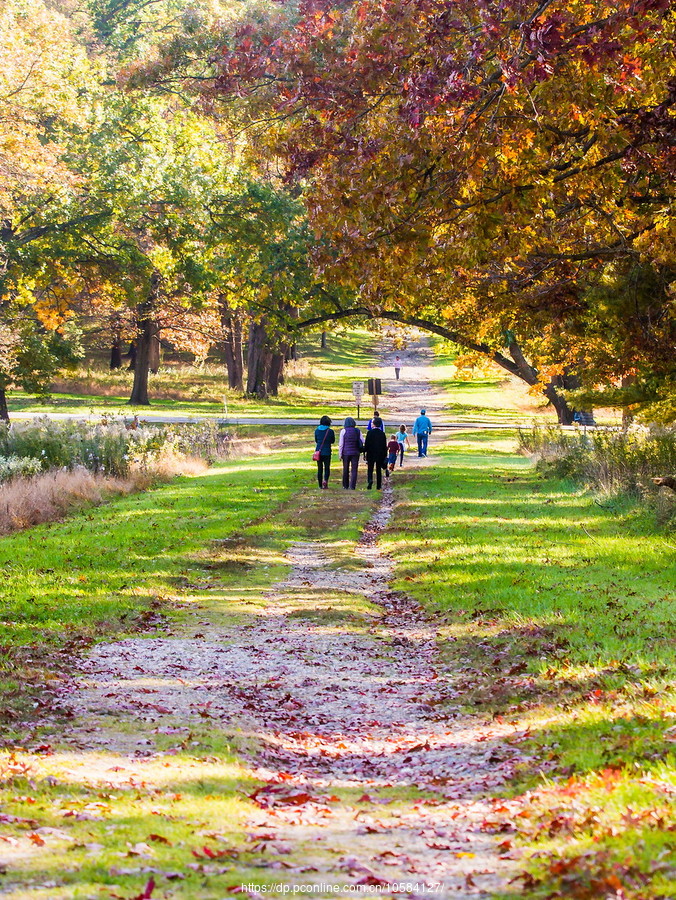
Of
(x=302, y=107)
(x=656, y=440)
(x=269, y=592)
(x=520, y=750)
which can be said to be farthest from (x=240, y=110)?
(x=520, y=750)

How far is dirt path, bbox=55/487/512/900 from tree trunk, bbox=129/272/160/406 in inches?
1652

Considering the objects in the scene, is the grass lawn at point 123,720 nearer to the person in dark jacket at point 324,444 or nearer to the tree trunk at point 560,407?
the person in dark jacket at point 324,444

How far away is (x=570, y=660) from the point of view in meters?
8.97

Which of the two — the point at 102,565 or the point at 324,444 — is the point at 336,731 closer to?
the point at 102,565

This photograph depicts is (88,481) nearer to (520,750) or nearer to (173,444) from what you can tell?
(173,444)

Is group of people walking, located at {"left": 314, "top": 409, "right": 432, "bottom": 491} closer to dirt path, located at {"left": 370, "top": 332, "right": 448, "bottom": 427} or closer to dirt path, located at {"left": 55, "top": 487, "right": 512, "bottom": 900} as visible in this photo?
dirt path, located at {"left": 55, "top": 487, "right": 512, "bottom": 900}

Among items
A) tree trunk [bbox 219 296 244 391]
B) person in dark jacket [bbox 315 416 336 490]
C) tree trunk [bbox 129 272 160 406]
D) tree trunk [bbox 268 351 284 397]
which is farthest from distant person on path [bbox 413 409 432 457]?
tree trunk [bbox 268 351 284 397]

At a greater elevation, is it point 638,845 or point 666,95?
point 666,95

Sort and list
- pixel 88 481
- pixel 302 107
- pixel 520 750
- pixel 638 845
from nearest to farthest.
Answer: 1. pixel 638 845
2. pixel 520 750
3. pixel 302 107
4. pixel 88 481

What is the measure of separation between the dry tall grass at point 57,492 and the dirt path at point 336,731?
771 cm

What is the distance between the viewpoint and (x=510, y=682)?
8.80 meters

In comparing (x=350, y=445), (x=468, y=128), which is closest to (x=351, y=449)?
(x=350, y=445)

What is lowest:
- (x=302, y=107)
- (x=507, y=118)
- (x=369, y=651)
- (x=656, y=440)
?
(x=369, y=651)

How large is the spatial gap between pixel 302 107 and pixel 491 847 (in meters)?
12.0
